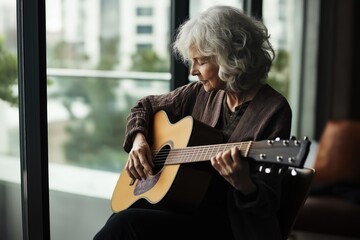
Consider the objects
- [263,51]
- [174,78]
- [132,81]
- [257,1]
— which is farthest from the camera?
[132,81]

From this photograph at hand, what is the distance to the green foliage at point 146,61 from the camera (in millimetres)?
3955

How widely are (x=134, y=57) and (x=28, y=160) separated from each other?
2309 millimetres

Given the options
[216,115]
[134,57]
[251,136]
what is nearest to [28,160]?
[216,115]

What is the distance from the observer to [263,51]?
170 cm

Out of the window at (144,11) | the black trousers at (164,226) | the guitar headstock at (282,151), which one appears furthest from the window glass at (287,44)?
the guitar headstock at (282,151)

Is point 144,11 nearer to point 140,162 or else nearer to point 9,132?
point 9,132

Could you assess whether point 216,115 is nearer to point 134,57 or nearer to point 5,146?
point 5,146

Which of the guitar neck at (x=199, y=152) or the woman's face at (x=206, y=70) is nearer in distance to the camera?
the guitar neck at (x=199, y=152)

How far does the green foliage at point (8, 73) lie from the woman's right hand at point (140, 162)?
462mm

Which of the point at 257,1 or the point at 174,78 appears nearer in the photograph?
the point at 174,78

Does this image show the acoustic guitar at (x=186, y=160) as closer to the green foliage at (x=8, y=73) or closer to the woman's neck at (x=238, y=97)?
the woman's neck at (x=238, y=97)

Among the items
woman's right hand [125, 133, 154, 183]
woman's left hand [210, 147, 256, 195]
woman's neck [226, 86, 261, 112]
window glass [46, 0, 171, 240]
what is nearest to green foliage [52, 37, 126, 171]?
window glass [46, 0, 171, 240]

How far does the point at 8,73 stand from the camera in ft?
6.10

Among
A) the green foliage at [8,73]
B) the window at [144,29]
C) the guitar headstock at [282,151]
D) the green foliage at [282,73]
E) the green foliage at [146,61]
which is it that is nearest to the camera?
the guitar headstock at [282,151]
